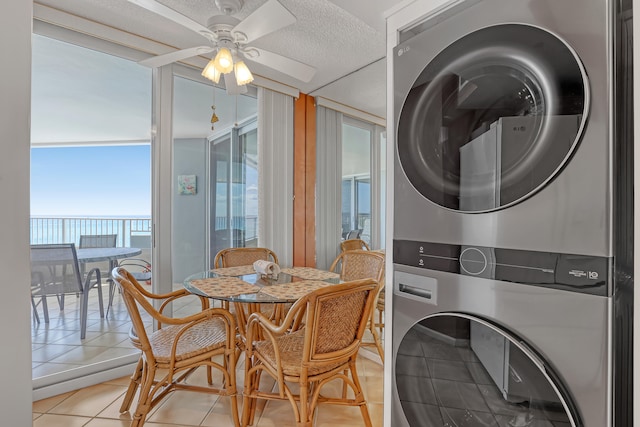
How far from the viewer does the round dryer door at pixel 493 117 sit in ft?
2.58

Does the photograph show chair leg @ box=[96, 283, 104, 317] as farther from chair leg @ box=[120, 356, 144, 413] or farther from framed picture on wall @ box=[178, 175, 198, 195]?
framed picture on wall @ box=[178, 175, 198, 195]

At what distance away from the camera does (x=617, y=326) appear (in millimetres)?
741

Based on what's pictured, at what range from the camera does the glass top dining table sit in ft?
5.90

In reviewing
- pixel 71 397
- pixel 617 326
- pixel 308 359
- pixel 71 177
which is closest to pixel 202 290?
pixel 308 359

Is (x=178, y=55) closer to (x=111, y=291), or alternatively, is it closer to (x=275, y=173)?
(x=275, y=173)

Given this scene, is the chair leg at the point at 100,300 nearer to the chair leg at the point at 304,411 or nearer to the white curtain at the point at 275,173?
the white curtain at the point at 275,173

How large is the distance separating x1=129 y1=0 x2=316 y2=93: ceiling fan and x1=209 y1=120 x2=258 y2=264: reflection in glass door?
1.07 m

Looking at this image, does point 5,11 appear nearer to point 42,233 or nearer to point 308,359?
point 308,359

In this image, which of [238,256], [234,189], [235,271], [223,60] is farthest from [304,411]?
[234,189]

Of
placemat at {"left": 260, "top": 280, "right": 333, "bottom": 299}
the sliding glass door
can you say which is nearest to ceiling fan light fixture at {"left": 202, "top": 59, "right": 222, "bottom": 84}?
the sliding glass door

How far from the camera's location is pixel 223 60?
175 centimetres

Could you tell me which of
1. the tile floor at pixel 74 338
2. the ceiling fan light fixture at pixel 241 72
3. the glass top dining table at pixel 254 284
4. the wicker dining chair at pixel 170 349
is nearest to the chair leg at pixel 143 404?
the wicker dining chair at pixel 170 349

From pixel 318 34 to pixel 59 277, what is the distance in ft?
8.27

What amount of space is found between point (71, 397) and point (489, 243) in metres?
2.66
